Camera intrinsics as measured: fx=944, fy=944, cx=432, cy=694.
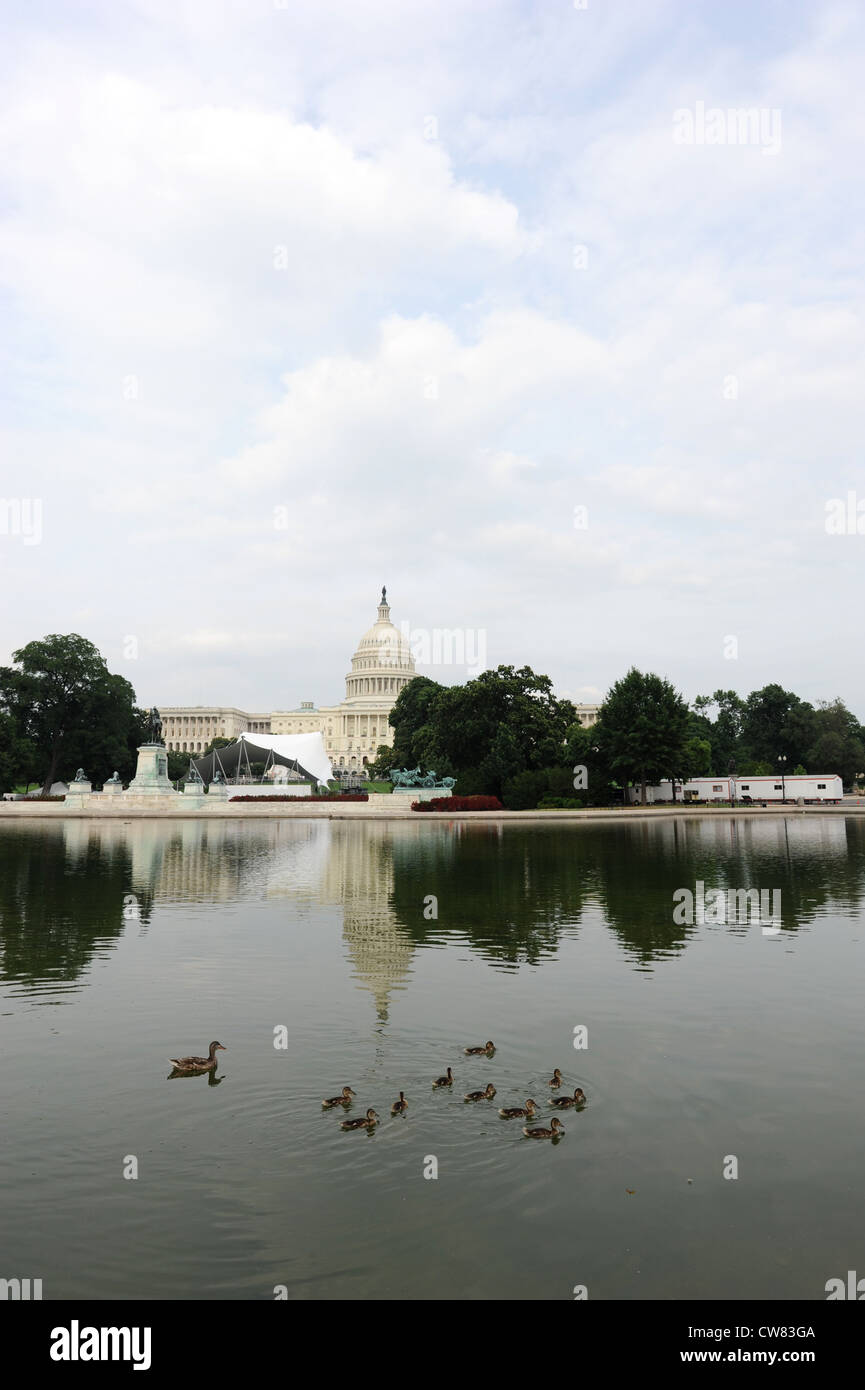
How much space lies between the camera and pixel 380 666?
18350 centimetres

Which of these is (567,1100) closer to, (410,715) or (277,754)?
(277,754)

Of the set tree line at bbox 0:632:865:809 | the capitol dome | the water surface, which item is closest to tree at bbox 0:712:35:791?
tree line at bbox 0:632:865:809

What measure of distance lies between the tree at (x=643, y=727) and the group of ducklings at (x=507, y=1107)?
6484 cm

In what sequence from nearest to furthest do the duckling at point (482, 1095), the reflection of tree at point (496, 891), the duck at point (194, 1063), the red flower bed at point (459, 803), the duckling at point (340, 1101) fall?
the duckling at point (340, 1101) → the duckling at point (482, 1095) → the duck at point (194, 1063) → the reflection of tree at point (496, 891) → the red flower bed at point (459, 803)

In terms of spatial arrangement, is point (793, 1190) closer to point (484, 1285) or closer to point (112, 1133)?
point (484, 1285)

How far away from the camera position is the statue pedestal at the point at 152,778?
75.2 metres

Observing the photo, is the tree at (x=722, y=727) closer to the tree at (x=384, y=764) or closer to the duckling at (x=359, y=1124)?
the tree at (x=384, y=764)

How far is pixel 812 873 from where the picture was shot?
94.5ft

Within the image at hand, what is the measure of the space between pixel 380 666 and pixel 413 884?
157589 millimetres

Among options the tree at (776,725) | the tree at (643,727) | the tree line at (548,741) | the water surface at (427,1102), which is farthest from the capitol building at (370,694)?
the water surface at (427,1102)

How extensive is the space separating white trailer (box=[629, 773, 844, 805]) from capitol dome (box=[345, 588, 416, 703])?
91448mm

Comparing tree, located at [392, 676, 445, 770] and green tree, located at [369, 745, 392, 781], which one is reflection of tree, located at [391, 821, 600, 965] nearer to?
tree, located at [392, 676, 445, 770]

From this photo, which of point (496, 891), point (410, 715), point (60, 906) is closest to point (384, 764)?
point (410, 715)

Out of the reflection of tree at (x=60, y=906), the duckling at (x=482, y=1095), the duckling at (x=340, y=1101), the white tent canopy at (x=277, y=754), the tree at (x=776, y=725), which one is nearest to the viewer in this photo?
the duckling at (x=340, y=1101)
